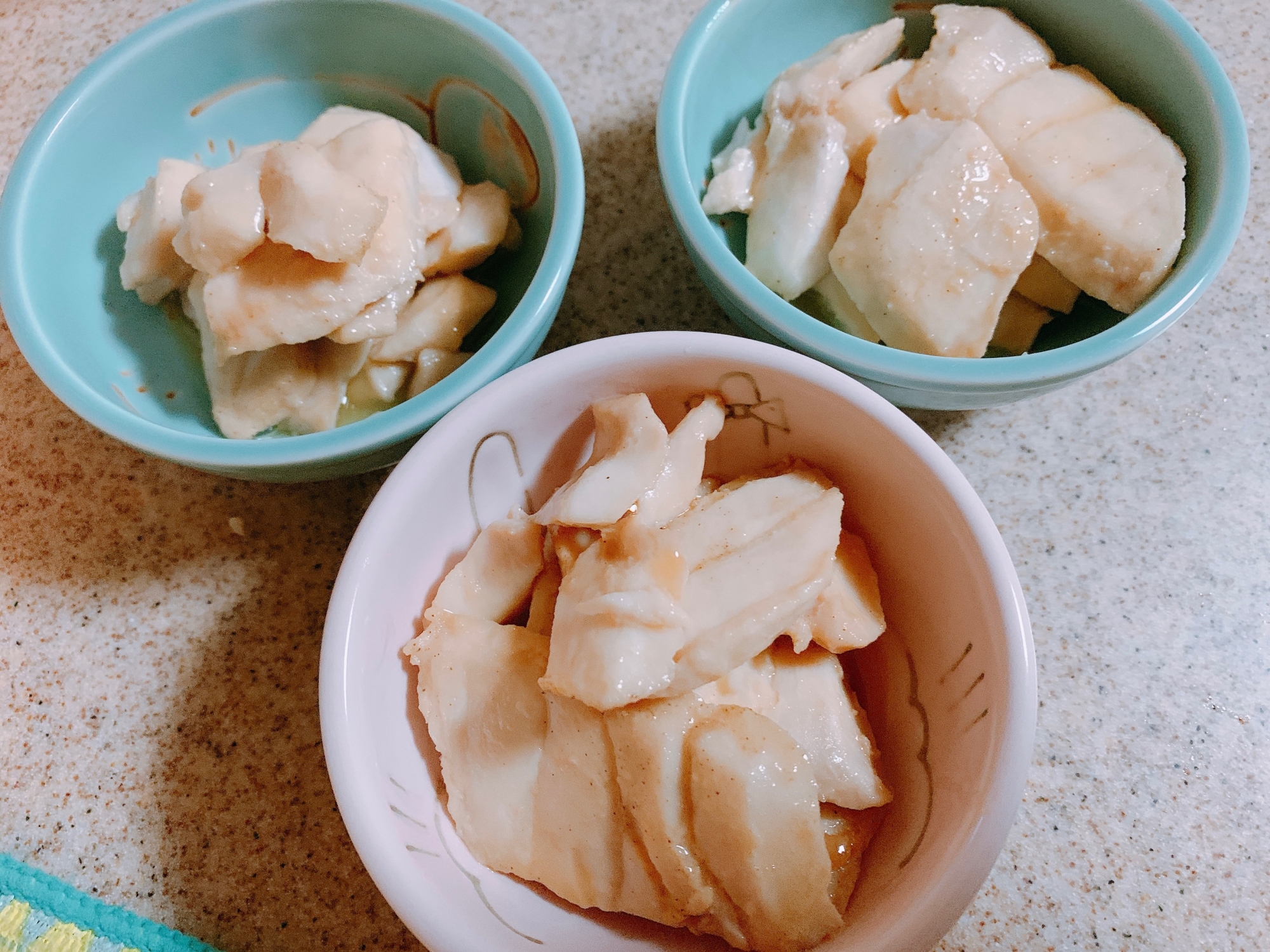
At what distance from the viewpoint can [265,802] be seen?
0.69 m

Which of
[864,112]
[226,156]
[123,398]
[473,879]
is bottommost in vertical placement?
[473,879]

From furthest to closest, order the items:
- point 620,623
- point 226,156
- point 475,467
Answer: point 226,156, point 475,467, point 620,623

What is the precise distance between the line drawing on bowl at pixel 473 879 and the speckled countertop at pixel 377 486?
0.17 metres

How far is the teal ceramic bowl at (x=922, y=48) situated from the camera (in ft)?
2.05

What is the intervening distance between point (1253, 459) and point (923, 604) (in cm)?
43

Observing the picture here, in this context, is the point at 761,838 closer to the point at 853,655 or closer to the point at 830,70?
the point at 853,655

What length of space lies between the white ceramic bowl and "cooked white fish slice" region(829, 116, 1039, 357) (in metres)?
0.14

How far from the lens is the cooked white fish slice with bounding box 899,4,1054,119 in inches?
28.2

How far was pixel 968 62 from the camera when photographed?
28.5 inches

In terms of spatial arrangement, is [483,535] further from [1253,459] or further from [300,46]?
[1253,459]

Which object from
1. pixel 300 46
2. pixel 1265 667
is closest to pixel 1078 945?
pixel 1265 667

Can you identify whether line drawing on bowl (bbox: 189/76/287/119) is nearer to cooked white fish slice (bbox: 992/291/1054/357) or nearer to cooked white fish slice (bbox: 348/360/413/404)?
cooked white fish slice (bbox: 348/360/413/404)

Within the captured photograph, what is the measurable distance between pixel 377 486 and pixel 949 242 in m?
0.52

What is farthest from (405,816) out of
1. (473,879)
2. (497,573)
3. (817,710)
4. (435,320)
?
(435,320)
